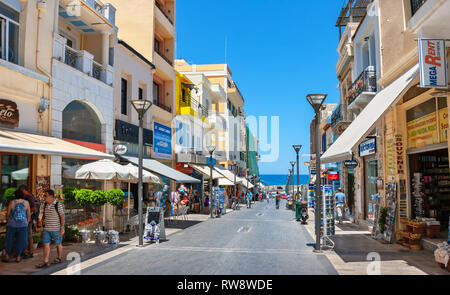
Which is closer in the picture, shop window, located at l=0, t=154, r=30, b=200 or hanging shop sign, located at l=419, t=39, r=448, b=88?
hanging shop sign, located at l=419, t=39, r=448, b=88

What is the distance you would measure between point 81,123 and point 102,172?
2.84 metres

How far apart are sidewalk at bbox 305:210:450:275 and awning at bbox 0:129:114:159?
7.33 metres

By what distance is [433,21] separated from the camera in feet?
28.5

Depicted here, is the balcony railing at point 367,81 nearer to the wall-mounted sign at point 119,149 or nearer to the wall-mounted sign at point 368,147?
the wall-mounted sign at point 368,147

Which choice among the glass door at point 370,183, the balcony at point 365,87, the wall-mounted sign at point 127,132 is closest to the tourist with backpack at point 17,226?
the wall-mounted sign at point 127,132

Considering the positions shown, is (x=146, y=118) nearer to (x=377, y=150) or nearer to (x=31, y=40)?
(x=31, y=40)

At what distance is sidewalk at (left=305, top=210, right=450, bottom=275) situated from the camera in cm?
852

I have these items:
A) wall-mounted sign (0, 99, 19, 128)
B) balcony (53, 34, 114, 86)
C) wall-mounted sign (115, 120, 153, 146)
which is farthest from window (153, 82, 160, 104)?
wall-mounted sign (0, 99, 19, 128)

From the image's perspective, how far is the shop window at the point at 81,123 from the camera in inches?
548

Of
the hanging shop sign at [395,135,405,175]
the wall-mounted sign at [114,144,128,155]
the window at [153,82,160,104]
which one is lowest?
the hanging shop sign at [395,135,405,175]

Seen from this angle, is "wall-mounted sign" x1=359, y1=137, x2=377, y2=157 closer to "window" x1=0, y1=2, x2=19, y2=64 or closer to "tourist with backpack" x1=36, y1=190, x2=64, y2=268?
"tourist with backpack" x1=36, y1=190, x2=64, y2=268

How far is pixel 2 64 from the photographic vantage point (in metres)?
10.3

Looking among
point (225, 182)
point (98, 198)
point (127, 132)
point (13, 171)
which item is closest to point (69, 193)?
point (98, 198)
